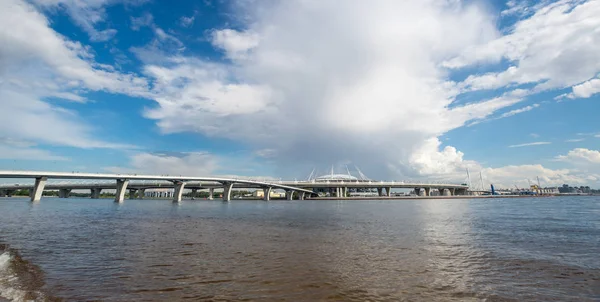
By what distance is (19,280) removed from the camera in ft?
45.3

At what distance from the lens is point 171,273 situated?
48.7 feet

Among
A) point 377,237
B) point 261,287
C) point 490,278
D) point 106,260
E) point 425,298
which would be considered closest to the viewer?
point 425,298

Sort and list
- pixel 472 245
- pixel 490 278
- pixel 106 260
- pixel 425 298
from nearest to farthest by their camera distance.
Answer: pixel 425 298, pixel 490 278, pixel 106 260, pixel 472 245

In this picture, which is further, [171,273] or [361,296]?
[171,273]

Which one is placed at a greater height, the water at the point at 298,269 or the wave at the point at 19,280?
the water at the point at 298,269

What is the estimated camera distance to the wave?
1142 centimetres

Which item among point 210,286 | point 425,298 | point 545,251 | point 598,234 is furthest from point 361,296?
point 598,234

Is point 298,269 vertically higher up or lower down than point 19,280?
higher up

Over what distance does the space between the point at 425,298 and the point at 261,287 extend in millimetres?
6462

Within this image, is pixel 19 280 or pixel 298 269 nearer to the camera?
pixel 19 280

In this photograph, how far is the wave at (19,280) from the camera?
11418 mm

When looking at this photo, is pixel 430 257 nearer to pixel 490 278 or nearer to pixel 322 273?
pixel 490 278

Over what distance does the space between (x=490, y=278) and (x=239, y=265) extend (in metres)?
12.5

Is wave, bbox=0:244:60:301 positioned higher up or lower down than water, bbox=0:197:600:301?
lower down
